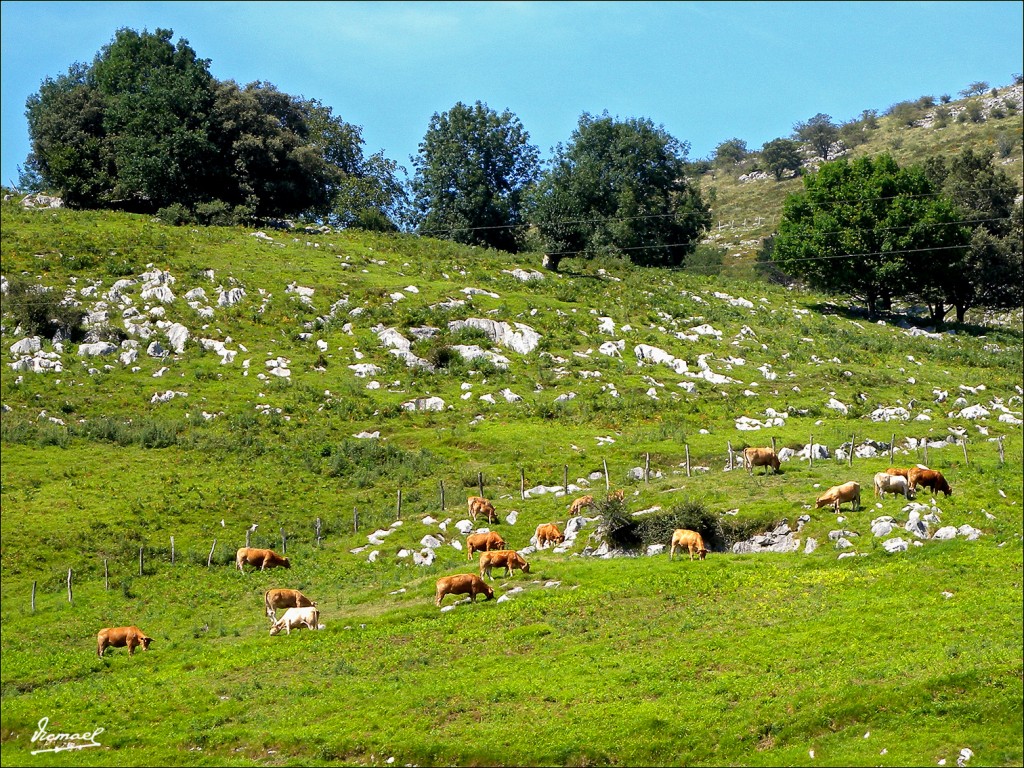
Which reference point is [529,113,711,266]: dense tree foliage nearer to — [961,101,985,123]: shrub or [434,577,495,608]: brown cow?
[434,577,495,608]: brown cow

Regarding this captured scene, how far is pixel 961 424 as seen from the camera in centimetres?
6200

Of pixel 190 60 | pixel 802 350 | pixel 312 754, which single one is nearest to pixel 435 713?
pixel 312 754

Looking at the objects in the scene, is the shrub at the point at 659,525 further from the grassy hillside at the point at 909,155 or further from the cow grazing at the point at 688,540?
the grassy hillside at the point at 909,155

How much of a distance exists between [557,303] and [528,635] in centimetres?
4809

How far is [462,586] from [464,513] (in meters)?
10.8

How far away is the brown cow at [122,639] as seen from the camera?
125 feet

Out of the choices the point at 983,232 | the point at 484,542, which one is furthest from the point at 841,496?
the point at 983,232

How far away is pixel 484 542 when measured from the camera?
45844 mm

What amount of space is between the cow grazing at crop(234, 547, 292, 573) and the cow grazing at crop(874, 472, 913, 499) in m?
23.2

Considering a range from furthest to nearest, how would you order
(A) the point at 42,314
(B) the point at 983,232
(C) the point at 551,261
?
(C) the point at 551,261, (B) the point at 983,232, (A) the point at 42,314

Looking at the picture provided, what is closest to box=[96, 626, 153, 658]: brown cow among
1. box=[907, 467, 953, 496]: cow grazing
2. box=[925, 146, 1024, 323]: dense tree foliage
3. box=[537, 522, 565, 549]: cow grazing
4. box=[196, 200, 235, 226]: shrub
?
box=[537, 522, 565, 549]: cow grazing

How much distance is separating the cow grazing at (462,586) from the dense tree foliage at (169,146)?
6002 centimetres

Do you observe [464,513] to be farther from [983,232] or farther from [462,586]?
[983,232]

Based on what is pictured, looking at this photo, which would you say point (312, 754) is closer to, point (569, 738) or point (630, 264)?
point (569, 738)
